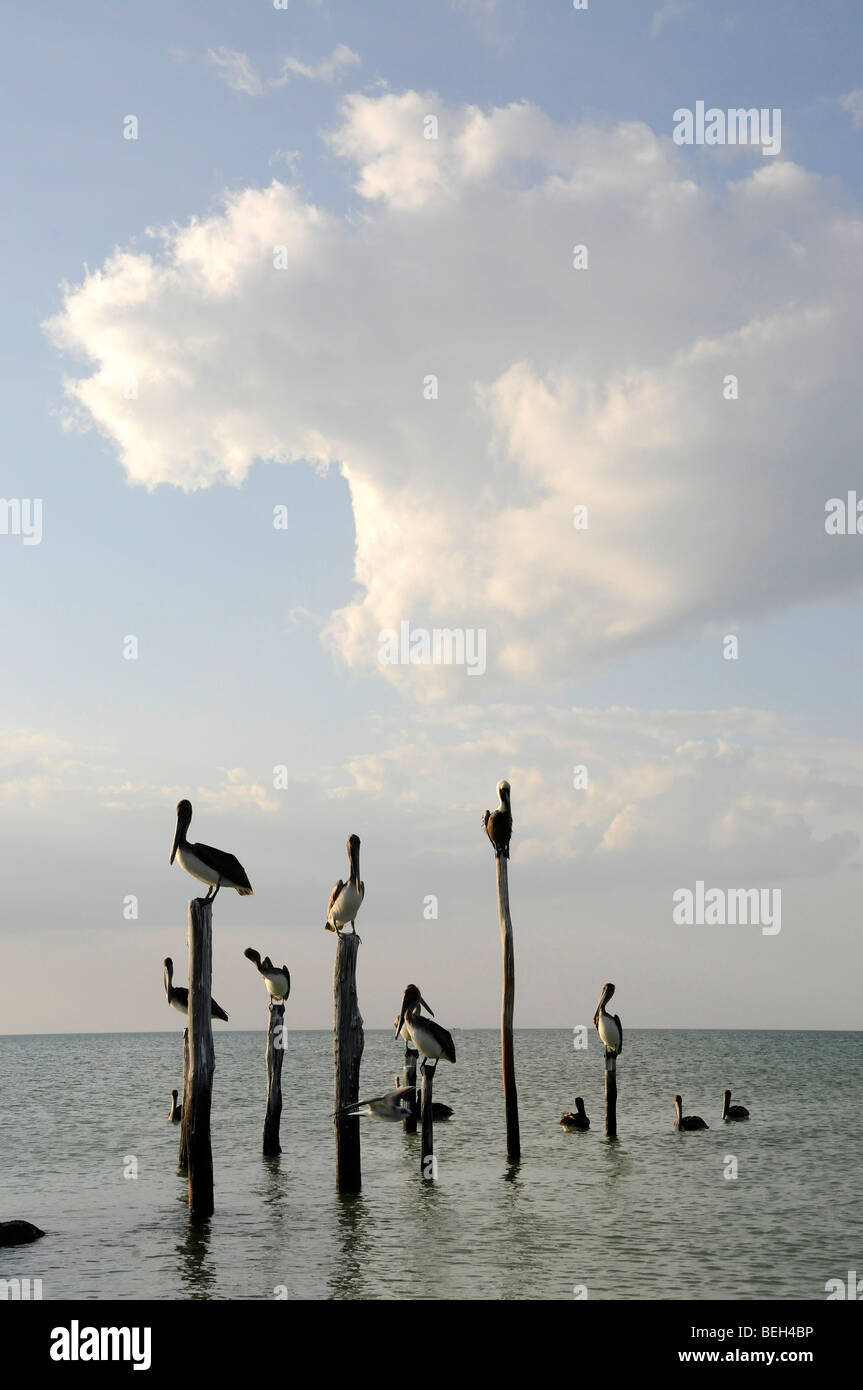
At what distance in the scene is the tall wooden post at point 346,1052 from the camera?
17.7 meters

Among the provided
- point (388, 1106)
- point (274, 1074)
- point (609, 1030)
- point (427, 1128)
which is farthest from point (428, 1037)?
point (609, 1030)

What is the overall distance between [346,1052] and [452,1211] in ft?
9.43

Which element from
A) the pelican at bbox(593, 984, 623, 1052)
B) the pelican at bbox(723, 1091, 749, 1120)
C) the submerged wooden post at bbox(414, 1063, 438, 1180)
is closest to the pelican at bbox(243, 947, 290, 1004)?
the submerged wooden post at bbox(414, 1063, 438, 1180)

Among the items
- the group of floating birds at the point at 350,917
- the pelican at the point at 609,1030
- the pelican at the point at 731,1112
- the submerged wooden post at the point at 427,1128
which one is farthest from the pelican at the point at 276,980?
the pelican at the point at 731,1112

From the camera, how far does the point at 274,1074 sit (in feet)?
73.7

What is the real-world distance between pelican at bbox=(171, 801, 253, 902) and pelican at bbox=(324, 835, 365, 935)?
183cm

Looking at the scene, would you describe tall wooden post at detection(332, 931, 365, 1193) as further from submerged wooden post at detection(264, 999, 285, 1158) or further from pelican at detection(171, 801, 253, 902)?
submerged wooden post at detection(264, 999, 285, 1158)

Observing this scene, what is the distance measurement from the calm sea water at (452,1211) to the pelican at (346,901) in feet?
14.2

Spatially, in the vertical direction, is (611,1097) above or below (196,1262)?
below

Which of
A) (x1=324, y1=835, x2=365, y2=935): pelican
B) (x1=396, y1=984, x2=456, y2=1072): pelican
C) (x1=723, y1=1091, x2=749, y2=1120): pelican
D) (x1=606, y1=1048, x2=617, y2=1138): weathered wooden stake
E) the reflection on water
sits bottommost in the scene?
(x1=723, y1=1091, x2=749, y2=1120): pelican

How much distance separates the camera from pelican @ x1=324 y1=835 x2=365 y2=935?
18.2 metres

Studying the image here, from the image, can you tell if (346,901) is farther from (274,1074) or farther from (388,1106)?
(274,1074)

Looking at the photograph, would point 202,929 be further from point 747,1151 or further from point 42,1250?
point 747,1151
